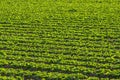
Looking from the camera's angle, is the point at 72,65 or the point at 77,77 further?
the point at 72,65

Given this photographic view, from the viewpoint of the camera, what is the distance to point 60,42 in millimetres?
18109

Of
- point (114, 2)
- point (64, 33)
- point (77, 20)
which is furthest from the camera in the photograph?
point (114, 2)

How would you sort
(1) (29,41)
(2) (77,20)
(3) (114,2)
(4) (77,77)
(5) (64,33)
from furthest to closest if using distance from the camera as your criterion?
1. (3) (114,2)
2. (2) (77,20)
3. (5) (64,33)
4. (1) (29,41)
5. (4) (77,77)

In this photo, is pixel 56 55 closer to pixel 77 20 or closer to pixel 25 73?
pixel 25 73

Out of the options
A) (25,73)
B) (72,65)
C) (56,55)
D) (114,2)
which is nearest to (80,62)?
(72,65)

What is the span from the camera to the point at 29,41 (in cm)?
1842

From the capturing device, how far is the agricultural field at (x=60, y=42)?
47.4ft

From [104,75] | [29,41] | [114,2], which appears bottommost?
[104,75]

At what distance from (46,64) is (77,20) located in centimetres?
844

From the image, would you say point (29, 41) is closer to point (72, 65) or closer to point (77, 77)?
point (72, 65)

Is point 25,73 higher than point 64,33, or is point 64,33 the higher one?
point 64,33

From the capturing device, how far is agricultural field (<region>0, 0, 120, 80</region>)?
14445 mm

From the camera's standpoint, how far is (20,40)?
18.6 m

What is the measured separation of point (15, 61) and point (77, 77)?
11.5 feet
